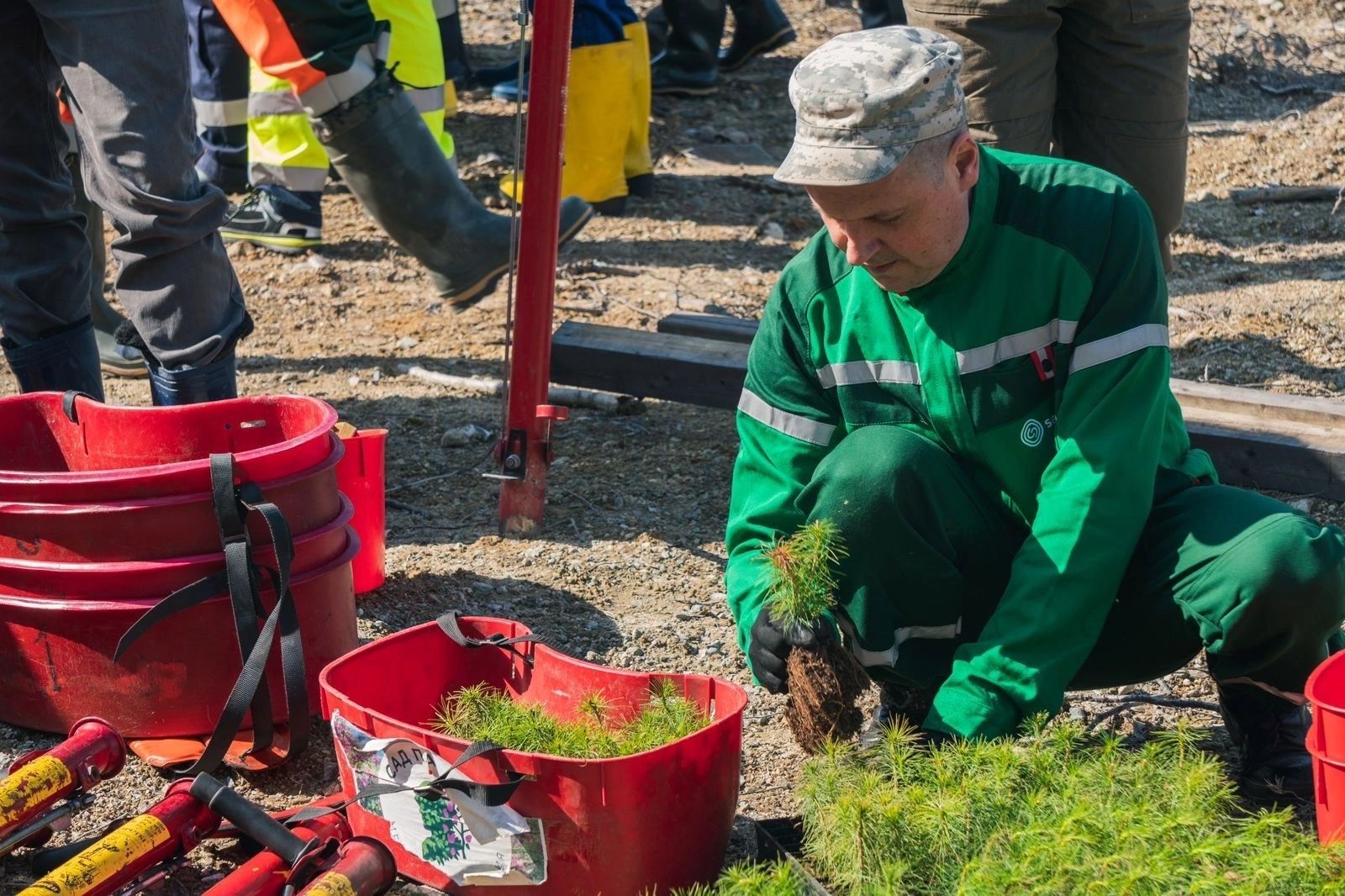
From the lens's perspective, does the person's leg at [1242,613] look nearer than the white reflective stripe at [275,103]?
Yes

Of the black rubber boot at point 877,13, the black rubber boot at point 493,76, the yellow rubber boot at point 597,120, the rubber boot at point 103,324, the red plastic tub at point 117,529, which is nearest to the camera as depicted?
the red plastic tub at point 117,529

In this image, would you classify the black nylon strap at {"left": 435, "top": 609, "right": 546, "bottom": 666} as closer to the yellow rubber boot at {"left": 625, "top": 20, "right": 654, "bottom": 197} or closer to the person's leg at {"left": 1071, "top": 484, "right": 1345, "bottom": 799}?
the person's leg at {"left": 1071, "top": 484, "right": 1345, "bottom": 799}

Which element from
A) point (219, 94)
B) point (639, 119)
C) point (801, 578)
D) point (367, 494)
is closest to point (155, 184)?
point (367, 494)

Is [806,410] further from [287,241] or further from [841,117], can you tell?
[287,241]

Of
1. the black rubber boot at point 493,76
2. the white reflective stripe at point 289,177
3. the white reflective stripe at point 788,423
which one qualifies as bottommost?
the white reflective stripe at point 289,177

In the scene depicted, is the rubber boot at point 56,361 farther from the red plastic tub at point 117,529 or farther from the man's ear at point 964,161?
the man's ear at point 964,161

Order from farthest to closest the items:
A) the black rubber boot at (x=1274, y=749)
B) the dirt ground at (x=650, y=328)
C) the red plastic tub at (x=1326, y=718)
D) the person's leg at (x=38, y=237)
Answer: the person's leg at (x=38, y=237) < the dirt ground at (x=650, y=328) < the black rubber boot at (x=1274, y=749) < the red plastic tub at (x=1326, y=718)

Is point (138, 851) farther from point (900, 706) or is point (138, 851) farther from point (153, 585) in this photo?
point (900, 706)

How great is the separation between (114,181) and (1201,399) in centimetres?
282

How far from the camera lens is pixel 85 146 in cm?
318

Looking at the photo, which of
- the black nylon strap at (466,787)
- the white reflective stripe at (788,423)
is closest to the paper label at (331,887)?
the black nylon strap at (466,787)

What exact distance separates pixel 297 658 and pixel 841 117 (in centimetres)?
129

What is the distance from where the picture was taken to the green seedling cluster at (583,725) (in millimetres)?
2195

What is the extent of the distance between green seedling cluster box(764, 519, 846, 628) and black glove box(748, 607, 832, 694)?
15mm
